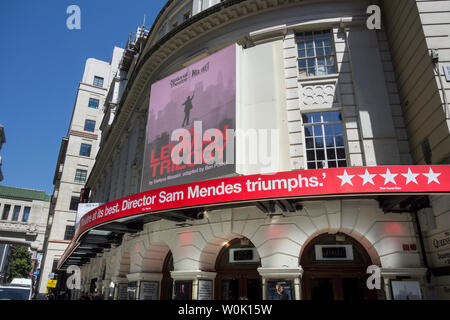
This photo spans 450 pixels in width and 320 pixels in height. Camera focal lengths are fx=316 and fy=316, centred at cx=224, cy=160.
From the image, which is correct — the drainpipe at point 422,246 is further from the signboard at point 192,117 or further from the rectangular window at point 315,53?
the rectangular window at point 315,53

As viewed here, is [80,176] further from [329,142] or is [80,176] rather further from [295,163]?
[329,142]

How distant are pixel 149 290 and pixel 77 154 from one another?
38228 mm

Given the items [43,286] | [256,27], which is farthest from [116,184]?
[43,286]

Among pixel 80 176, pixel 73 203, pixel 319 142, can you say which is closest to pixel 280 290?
pixel 319 142

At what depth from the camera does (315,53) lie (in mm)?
14125

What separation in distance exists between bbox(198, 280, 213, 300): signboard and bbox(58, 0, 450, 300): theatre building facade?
67 millimetres

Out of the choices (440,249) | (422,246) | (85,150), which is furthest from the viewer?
(85,150)

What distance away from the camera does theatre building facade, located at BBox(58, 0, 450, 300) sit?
936 cm

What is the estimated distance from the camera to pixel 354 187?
7871mm

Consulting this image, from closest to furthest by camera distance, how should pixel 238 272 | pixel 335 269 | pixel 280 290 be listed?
pixel 280 290 < pixel 335 269 < pixel 238 272

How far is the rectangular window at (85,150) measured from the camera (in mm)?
→ 47528

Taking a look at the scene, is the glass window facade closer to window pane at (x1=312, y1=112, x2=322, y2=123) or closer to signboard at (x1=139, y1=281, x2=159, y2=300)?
signboard at (x1=139, y1=281, x2=159, y2=300)

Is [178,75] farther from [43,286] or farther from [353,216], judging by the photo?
[43,286]

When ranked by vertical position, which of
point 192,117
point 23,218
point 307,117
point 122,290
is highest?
point 23,218
